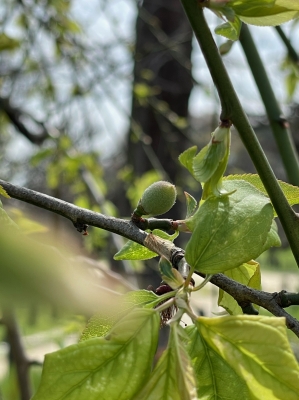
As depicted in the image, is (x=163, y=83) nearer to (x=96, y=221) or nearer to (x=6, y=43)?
(x=6, y=43)

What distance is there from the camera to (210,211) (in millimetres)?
511

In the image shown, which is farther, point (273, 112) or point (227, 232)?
point (273, 112)

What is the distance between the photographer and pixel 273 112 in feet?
3.65

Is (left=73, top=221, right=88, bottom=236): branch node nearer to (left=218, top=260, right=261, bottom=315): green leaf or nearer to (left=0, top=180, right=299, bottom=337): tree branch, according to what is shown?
(left=0, top=180, right=299, bottom=337): tree branch

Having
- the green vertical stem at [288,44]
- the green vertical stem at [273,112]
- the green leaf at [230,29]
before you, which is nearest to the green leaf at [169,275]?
the green leaf at [230,29]

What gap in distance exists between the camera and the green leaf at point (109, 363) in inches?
17.0

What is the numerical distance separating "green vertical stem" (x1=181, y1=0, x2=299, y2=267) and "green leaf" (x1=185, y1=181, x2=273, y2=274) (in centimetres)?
2

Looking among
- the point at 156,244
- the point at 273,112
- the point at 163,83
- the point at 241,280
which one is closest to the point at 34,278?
the point at 156,244

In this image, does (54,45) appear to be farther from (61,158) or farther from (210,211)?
(210,211)

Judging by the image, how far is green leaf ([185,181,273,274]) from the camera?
0.49m

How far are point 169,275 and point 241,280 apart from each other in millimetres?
198

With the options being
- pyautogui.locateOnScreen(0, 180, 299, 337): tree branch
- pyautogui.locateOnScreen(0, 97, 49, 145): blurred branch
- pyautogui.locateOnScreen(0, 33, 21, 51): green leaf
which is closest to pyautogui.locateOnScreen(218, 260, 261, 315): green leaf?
pyautogui.locateOnScreen(0, 180, 299, 337): tree branch

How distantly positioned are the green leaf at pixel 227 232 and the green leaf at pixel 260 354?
7 cm

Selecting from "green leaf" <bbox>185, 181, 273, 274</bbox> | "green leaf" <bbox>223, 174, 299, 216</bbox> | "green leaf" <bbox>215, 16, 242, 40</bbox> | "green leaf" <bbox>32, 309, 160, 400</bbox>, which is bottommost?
"green leaf" <bbox>32, 309, 160, 400</bbox>
